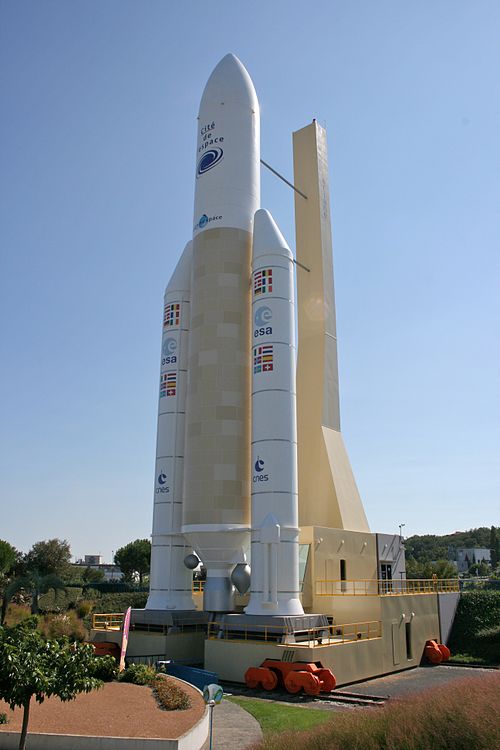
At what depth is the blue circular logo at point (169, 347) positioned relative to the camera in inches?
1238

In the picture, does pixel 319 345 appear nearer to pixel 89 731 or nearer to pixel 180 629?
pixel 180 629

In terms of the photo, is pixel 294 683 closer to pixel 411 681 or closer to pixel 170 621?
pixel 411 681

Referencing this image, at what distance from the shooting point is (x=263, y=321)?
27.2m

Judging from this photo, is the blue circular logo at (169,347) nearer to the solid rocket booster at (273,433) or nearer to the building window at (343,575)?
the solid rocket booster at (273,433)

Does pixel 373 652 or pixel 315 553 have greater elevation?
pixel 315 553

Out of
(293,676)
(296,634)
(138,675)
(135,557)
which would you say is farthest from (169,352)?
(135,557)

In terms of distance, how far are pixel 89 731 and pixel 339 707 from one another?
797cm

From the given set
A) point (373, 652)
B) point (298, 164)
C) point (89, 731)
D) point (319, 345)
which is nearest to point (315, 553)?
point (373, 652)

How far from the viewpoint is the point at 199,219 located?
3102 cm

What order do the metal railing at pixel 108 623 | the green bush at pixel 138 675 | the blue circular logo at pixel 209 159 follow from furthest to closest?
the blue circular logo at pixel 209 159 → the metal railing at pixel 108 623 → the green bush at pixel 138 675

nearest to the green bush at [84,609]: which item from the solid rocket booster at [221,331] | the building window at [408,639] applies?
the solid rocket booster at [221,331]

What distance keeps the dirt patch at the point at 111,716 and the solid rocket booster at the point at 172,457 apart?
9081 mm

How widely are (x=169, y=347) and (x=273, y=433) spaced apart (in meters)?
8.50

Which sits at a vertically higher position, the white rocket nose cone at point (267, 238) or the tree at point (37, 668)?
the white rocket nose cone at point (267, 238)
